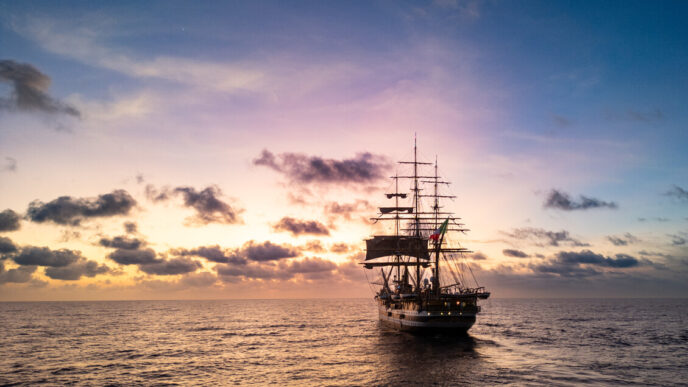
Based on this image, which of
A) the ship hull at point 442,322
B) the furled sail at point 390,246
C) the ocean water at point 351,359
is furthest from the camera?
the furled sail at point 390,246

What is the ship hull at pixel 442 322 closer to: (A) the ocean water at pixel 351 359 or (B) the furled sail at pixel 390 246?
(A) the ocean water at pixel 351 359

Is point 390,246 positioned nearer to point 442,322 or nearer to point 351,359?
point 442,322

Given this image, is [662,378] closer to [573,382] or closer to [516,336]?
[573,382]

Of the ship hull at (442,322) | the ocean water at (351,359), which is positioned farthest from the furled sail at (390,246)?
the ship hull at (442,322)

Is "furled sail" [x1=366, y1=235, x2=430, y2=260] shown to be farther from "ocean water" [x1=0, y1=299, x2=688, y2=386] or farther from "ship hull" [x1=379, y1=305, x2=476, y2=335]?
"ship hull" [x1=379, y1=305, x2=476, y2=335]

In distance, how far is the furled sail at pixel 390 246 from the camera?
130 metres

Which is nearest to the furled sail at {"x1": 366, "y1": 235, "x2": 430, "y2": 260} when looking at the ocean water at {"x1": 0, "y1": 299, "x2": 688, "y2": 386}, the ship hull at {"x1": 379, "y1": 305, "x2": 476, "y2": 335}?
the ocean water at {"x1": 0, "y1": 299, "x2": 688, "y2": 386}

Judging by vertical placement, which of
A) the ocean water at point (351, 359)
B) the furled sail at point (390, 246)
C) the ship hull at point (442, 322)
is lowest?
the ocean water at point (351, 359)

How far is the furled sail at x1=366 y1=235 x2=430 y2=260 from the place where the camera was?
425ft

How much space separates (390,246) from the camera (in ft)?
435

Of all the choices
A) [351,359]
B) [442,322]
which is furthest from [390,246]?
[351,359]

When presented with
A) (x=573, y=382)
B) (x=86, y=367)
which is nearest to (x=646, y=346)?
(x=573, y=382)

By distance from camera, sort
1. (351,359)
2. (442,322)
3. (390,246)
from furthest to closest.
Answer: (390,246) → (442,322) → (351,359)

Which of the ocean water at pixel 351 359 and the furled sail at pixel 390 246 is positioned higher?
the furled sail at pixel 390 246
